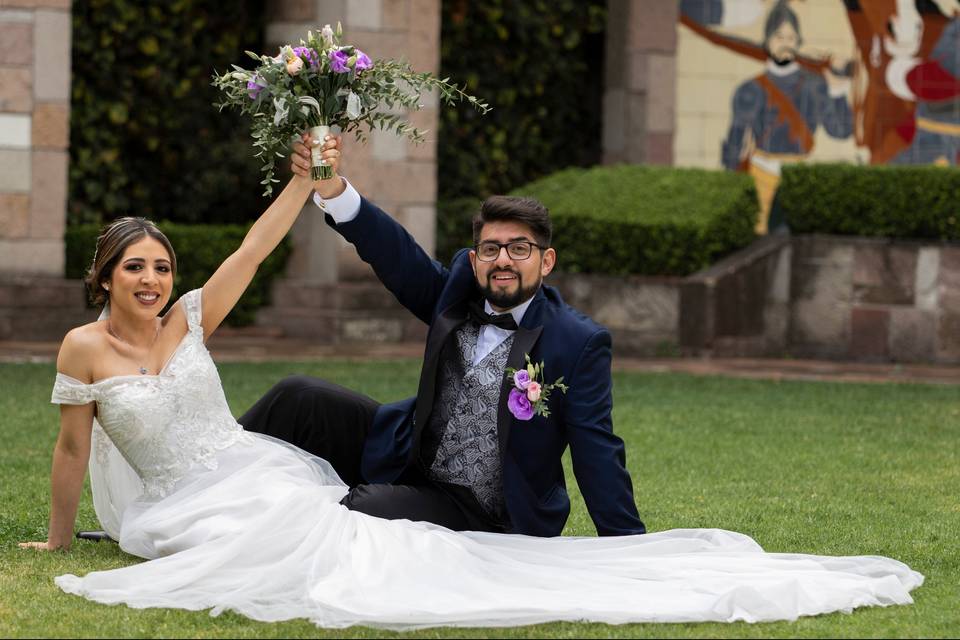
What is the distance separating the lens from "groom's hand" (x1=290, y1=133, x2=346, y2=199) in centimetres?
545

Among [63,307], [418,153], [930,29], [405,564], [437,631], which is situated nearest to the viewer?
[437,631]

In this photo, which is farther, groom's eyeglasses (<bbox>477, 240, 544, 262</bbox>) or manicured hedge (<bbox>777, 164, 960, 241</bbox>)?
manicured hedge (<bbox>777, 164, 960, 241</bbox>)

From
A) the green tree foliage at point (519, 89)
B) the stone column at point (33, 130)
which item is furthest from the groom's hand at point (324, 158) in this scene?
the green tree foliage at point (519, 89)

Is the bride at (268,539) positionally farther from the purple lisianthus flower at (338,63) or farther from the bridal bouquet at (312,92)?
the purple lisianthus flower at (338,63)

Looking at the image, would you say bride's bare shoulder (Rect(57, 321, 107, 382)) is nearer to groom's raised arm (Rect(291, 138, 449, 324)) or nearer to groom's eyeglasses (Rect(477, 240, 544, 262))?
groom's raised arm (Rect(291, 138, 449, 324))

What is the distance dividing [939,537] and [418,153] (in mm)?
8503

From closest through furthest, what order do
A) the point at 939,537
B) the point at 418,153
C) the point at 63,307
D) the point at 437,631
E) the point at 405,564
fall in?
1. the point at 437,631
2. the point at 405,564
3. the point at 939,537
4. the point at 63,307
5. the point at 418,153

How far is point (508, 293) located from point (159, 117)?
9.96 meters

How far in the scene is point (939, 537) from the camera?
6.26 metres

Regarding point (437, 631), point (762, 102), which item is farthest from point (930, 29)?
point (437, 631)

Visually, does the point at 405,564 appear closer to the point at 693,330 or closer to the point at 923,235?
the point at 693,330

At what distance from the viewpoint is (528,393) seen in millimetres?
5230

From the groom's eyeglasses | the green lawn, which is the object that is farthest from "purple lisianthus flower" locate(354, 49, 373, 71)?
the green lawn

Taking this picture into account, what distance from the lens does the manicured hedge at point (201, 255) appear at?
13305mm
